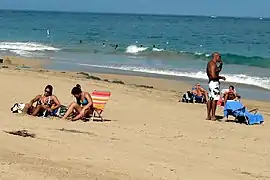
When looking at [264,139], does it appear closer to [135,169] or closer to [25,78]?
[135,169]

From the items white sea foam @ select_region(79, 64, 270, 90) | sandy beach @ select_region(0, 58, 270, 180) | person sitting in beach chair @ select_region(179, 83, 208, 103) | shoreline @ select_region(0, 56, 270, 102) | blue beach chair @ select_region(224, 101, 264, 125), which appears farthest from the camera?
white sea foam @ select_region(79, 64, 270, 90)

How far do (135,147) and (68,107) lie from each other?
318 cm

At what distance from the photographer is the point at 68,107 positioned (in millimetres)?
10797

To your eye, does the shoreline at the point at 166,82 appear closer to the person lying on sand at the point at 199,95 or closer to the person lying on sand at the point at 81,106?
the person lying on sand at the point at 199,95

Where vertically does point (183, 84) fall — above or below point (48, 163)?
above

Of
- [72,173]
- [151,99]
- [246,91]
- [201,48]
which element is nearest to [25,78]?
[151,99]

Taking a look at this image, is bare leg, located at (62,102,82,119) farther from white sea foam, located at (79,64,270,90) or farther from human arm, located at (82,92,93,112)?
white sea foam, located at (79,64,270,90)

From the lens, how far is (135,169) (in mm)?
6574

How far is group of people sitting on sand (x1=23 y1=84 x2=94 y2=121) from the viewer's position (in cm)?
1055

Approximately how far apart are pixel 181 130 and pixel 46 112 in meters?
2.47

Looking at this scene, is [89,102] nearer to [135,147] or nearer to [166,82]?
[135,147]

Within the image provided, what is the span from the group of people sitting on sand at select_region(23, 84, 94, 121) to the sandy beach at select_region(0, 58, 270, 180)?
1.45 feet

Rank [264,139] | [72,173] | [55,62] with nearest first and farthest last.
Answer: [72,173]
[264,139]
[55,62]

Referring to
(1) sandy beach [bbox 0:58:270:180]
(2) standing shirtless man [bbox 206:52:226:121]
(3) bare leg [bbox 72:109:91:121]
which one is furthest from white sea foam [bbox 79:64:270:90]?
(3) bare leg [bbox 72:109:91:121]
